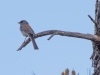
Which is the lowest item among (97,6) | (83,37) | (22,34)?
(22,34)

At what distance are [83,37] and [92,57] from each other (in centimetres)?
33

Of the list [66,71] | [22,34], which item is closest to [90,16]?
[66,71]

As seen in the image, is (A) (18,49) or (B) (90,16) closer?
(B) (90,16)

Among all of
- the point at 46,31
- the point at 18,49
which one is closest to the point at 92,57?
the point at 46,31

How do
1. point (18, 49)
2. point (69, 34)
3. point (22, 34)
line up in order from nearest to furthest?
1. point (69, 34)
2. point (18, 49)
3. point (22, 34)

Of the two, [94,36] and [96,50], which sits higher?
[94,36]

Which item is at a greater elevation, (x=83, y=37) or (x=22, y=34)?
(x=83, y=37)

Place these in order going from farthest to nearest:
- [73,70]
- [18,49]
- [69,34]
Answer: [18,49]
[69,34]
[73,70]

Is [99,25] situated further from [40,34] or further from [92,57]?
[40,34]

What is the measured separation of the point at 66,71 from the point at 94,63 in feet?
1.56

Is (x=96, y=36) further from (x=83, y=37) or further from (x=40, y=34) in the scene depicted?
(x=40, y=34)

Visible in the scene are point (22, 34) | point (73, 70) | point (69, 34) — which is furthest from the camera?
point (22, 34)

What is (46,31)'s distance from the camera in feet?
12.4

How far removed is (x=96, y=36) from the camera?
3.79 m
